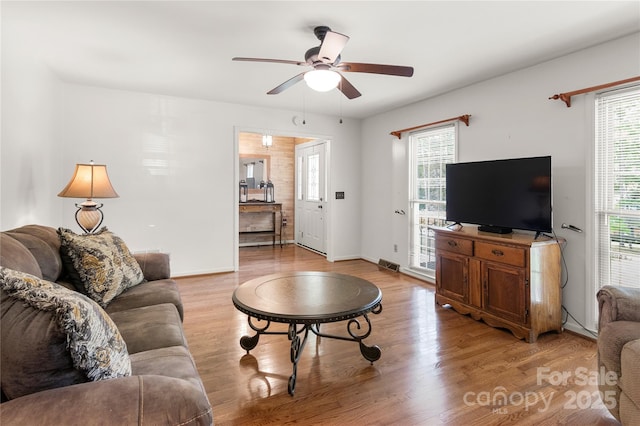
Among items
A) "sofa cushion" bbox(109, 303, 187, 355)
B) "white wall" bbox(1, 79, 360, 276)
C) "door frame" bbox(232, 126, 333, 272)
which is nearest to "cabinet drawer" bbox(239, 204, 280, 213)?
"door frame" bbox(232, 126, 333, 272)

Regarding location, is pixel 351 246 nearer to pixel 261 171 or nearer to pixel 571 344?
pixel 261 171

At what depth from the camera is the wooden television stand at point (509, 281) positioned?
2.68m

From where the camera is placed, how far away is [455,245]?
10.9 ft

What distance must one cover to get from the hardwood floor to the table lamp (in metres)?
1.27

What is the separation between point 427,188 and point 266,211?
3721mm

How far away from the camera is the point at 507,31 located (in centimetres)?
253

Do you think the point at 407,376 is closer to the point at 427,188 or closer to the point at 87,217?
the point at 427,188

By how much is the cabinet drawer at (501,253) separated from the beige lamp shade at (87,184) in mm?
3443

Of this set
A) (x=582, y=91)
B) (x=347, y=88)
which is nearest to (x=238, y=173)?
(x=347, y=88)

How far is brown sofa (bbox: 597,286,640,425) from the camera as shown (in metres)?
1.47

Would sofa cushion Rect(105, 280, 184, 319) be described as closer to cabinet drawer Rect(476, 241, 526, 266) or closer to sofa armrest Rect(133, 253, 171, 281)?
sofa armrest Rect(133, 253, 171, 281)

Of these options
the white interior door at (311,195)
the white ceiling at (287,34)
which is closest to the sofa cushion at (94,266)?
the white ceiling at (287,34)

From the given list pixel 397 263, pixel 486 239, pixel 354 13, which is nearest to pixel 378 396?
pixel 486 239

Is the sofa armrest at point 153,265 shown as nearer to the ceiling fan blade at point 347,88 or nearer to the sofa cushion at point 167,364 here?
the sofa cushion at point 167,364
